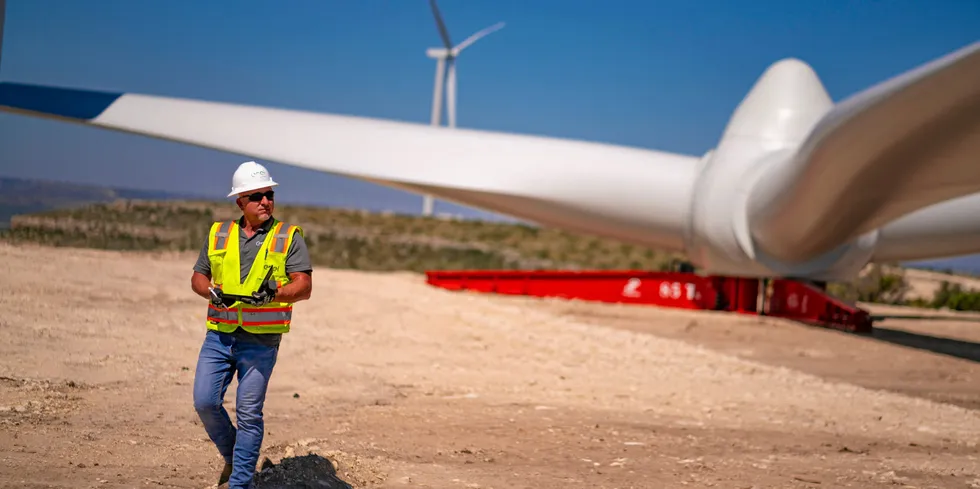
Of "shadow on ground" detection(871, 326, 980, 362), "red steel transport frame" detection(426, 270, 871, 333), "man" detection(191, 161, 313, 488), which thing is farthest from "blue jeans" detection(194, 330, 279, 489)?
"red steel transport frame" detection(426, 270, 871, 333)

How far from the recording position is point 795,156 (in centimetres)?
1434

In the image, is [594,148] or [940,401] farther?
[594,148]

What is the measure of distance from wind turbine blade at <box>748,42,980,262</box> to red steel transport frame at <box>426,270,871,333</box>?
3.04ft

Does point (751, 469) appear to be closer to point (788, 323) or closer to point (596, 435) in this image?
point (596, 435)

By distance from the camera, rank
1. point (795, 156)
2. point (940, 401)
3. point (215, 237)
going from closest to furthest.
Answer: point (215, 237)
point (940, 401)
point (795, 156)

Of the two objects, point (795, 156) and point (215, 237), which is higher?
point (795, 156)

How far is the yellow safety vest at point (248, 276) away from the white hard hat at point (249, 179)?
0.19 metres

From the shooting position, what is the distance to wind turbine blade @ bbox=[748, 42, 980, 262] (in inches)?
408

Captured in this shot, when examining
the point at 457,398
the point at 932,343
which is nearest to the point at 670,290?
the point at 932,343

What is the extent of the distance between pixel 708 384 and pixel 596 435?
3.63m

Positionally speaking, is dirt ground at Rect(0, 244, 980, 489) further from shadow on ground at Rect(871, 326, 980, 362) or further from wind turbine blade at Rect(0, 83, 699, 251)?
wind turbine blade at Rect(0, 83, 699, 251)

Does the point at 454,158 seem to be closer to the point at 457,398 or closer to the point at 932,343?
the point at 932,343

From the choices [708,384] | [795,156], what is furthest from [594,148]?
[708,384]

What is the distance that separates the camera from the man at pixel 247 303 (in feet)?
15.2
